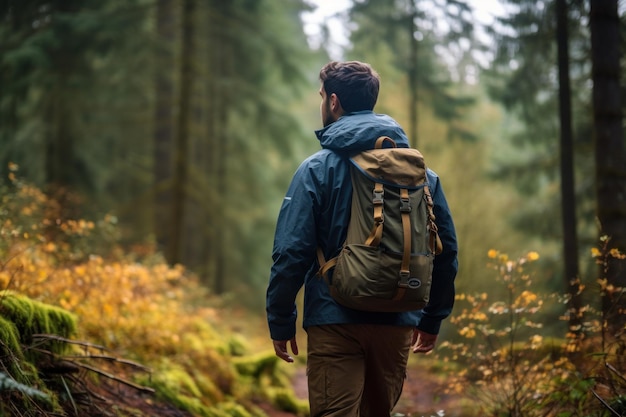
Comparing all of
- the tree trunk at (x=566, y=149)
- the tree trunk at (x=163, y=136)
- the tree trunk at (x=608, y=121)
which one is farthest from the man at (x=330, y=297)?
the tree trunk at (x=163, y=136)

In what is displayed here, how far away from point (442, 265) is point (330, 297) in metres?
0.79

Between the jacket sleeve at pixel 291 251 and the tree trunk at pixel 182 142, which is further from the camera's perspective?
the tree trunk at pixel 182 142

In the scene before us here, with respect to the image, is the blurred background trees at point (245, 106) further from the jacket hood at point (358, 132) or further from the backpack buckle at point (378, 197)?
the backpack buckle at point (378, 197)

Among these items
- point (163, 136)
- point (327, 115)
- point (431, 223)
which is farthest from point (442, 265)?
point (163, 136)

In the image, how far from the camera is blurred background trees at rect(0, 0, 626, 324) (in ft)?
34.3

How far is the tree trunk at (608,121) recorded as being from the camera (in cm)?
575

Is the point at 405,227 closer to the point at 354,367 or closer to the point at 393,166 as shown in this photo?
the point at 393,166

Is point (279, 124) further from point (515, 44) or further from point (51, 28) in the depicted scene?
point (515, 44)

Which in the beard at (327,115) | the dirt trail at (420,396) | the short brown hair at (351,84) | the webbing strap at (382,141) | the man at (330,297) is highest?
the short brown hair at (351,84)

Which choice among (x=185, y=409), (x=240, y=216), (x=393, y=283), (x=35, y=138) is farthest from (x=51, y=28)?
(x=393, y=283)

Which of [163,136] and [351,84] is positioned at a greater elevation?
[351,84]

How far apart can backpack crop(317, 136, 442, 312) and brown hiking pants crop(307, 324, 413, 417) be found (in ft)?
0.62

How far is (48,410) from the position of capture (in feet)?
11.1

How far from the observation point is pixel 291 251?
3.03 m
